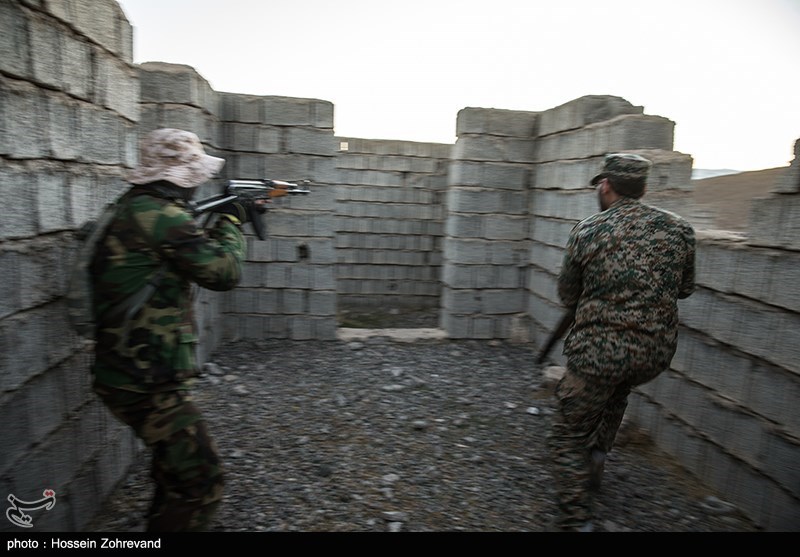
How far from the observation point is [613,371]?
2352 millimetres

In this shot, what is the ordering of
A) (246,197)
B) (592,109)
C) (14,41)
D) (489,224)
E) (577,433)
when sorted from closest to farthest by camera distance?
1. (14,41)
2. (577,433)
3. (246,197)
4. (592,109)
5. (489,224)

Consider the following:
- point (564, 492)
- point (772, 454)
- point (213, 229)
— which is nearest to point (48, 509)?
point (213, 229)

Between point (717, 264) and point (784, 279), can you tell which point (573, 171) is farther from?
point (784, 279)

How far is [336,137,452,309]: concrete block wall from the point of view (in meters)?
8.48

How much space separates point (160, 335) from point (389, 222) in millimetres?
6844

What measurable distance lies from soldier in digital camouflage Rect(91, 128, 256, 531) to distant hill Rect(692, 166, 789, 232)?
550 cm

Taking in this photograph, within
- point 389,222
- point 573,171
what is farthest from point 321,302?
point 389,222

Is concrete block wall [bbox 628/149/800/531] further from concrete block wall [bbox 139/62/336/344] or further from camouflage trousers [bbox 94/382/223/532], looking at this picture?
concrete block wall [bbox 139/62/336/344]

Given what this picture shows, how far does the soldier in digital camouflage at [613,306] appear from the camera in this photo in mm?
2340

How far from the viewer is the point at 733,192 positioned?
27.5 feet

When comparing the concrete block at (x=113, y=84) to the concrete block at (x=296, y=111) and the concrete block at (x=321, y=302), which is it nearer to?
the concrete block at (x=296, y=111)

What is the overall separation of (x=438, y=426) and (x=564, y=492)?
128 cm

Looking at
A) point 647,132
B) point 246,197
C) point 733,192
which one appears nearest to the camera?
point 246,197

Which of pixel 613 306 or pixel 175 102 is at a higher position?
pixel 175 102
